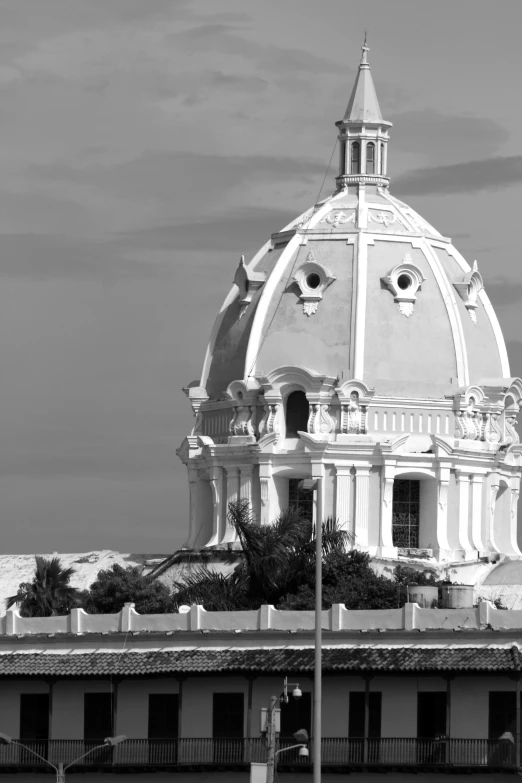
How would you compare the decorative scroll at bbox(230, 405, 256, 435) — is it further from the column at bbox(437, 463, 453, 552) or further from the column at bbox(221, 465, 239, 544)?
the column at bbox(437, 463, 453, 552)

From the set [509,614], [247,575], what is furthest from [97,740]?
[247,575]

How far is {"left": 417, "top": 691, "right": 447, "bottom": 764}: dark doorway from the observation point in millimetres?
91500

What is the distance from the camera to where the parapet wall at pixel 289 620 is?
9788 centimetres

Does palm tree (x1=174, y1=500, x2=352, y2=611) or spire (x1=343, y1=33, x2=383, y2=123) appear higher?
spire (x1=343, y1=33, x2=383, y2=123)

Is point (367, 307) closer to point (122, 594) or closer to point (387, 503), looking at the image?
point (387, 503)

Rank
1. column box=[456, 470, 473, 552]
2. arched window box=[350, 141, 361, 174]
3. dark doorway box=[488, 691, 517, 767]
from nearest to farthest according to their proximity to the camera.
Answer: dark doorway box=[488, 691, 517, 767] → column box=[456, 470, 473, 552] → arched window box=[350, 141, 361, 174]

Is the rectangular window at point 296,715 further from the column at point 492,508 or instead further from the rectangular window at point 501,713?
the column at point 492,508

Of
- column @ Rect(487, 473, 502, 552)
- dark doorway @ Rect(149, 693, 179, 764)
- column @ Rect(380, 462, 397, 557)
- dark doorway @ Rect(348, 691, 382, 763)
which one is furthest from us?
column @ Rect(487, 473, 502, 552)

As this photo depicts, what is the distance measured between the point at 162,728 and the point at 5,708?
16.6 feet

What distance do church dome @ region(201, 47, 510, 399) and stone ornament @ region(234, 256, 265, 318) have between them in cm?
4

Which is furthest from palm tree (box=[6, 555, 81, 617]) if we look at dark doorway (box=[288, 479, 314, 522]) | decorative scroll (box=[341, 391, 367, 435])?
decorative scroll (box=[341, 391, 367, 435])

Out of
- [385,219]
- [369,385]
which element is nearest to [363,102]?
[385,219]

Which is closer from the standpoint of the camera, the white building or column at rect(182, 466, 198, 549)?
the white building

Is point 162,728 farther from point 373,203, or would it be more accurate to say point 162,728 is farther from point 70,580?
point 373,203
